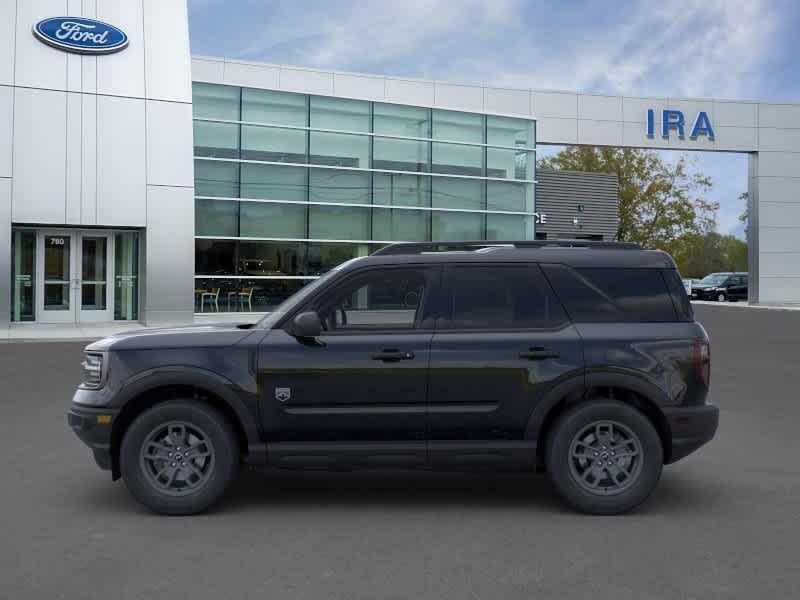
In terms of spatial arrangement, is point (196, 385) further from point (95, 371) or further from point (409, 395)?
point (409, 395)

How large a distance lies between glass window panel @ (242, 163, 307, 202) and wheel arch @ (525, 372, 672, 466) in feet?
82.0

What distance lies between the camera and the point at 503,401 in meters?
6.11

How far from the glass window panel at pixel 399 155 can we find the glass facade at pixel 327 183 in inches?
1.4

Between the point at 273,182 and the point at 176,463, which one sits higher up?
the point at 273,182

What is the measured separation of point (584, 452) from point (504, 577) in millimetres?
1565

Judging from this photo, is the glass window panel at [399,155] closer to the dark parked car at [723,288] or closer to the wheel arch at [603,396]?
the wheel arch at [603,396]

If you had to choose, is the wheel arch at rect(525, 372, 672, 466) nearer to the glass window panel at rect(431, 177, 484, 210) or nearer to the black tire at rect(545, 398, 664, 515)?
the black tire at rect(545, 398, 664, 515)

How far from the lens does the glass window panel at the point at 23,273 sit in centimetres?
2564

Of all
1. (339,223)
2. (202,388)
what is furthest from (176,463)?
(339,223)

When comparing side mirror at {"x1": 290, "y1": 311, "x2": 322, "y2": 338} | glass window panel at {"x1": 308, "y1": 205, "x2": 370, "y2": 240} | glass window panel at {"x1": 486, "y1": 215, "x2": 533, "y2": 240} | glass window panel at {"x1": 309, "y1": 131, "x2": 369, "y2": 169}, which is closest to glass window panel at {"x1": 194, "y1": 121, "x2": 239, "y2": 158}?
glass window panel at {"x1": 309, "y1": 131, "x2": 369, "y2": 169}

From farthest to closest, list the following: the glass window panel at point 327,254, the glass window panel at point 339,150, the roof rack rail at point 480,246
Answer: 1. the glass window panel at point 339,150
2. the glass window panel at point 327,254
3. the roof rack rail at point 480,246

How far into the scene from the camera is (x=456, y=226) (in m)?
33.4

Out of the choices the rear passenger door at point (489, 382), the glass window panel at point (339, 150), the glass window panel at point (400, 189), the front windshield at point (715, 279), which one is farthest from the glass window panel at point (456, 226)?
the front windshield at point (715, 279)

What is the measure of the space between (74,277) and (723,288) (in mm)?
40592
